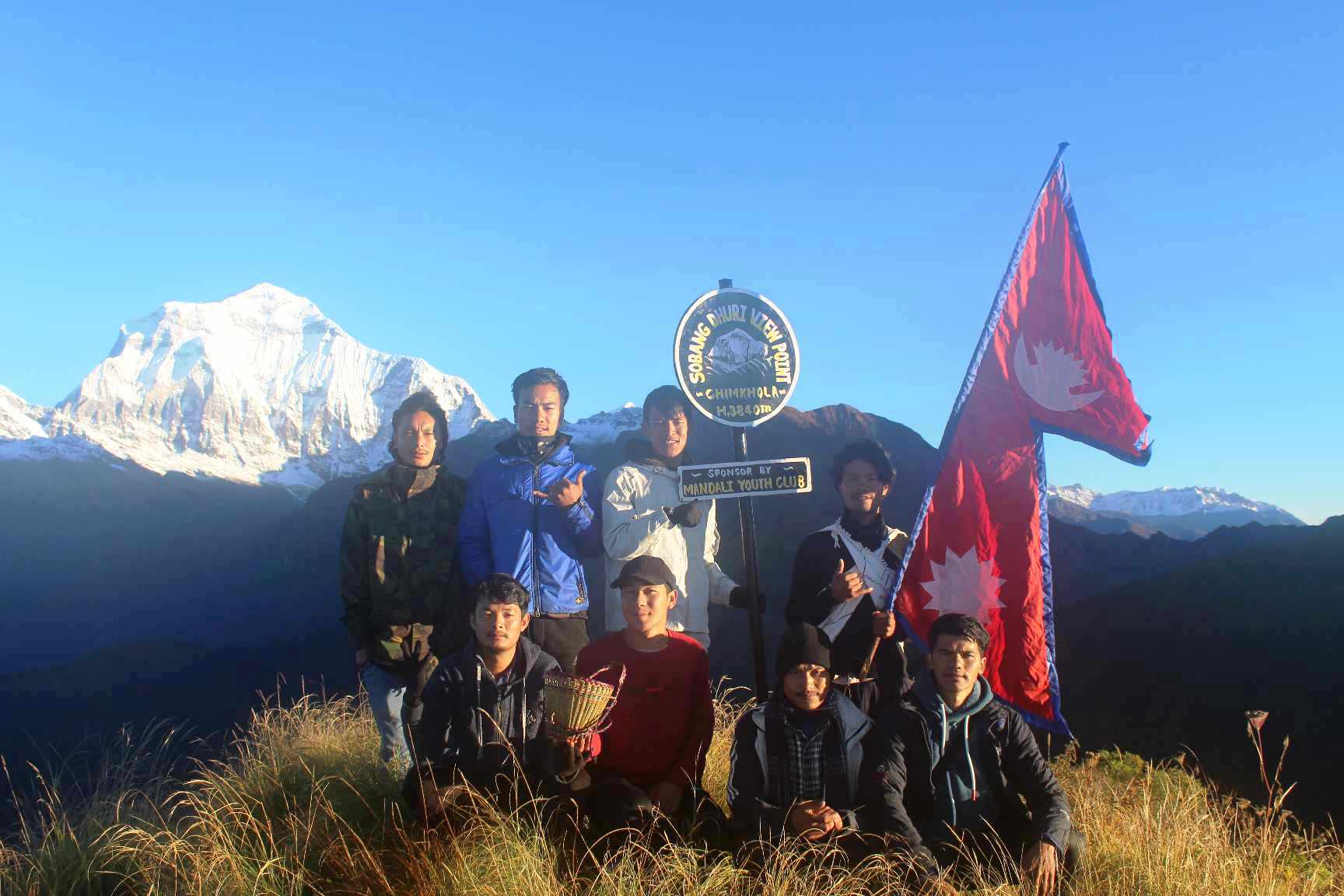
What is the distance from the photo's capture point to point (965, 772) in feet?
11.1

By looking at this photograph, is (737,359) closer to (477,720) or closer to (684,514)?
(684,514)

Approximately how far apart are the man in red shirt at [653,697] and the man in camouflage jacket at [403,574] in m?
1.03

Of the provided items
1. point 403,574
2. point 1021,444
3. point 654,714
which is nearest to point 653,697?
point 654,714

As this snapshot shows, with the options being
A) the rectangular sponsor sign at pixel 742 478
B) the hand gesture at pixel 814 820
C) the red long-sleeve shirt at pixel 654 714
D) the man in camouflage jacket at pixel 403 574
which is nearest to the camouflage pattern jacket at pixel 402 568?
the man in camouflage jacket at pixel 403 574

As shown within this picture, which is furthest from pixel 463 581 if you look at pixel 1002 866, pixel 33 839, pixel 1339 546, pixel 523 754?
pixel 1339 546

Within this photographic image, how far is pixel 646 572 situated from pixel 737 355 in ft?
5.06

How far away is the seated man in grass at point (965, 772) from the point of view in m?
3.27

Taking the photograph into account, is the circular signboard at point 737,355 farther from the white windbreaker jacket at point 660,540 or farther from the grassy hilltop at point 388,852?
the grassy hilltop at point 388,852

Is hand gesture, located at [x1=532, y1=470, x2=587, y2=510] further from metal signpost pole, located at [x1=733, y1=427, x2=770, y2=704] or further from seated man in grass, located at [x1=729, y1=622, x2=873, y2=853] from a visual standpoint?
seated man in grass, located at [x1=729, y1=622, x2=873, y2=853]

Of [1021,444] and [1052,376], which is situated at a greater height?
[1052,376]

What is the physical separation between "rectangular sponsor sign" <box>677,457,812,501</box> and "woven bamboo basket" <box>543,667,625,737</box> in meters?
1.26

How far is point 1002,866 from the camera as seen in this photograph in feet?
10.3

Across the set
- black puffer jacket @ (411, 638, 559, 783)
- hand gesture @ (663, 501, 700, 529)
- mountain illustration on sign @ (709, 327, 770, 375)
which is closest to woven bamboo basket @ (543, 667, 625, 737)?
black puffer jacket @ (411, 638, 559, 783)

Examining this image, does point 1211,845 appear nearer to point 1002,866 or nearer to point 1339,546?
point 1002,866
